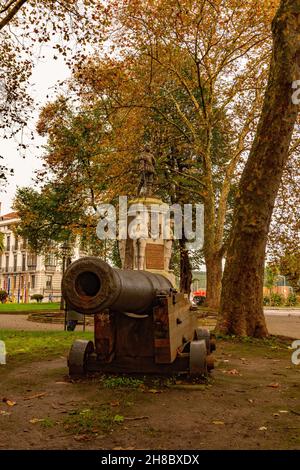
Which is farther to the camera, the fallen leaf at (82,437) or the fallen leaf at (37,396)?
the fallen leaf at (37,396)

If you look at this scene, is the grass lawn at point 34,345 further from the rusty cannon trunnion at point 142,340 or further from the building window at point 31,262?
the building window at point 31,262

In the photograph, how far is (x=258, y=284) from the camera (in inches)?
457

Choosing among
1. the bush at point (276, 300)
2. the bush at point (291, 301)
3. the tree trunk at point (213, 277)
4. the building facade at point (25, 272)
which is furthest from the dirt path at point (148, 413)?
the building facade at point (25, 272)

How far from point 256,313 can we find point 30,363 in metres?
5.99

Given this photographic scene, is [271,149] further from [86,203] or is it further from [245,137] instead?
[86,203]

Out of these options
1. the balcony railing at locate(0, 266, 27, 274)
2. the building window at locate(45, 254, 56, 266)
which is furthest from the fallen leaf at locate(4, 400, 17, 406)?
the balcony railing at locate(0, 266, 27, 274)

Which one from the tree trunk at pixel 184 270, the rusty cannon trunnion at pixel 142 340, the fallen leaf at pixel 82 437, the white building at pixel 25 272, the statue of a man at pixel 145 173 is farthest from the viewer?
the white building at pixel 25 272

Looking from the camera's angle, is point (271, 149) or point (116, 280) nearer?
point (116, 280)

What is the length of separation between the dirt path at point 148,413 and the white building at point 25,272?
6547cm

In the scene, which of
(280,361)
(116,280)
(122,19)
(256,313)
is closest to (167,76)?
(122,19)

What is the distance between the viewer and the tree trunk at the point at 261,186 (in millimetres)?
11250

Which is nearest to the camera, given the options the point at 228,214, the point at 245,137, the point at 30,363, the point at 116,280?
the point at 116,280

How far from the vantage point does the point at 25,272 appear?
7794cm

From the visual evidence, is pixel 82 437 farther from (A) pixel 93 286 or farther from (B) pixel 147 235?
(B) pixel 147 235
